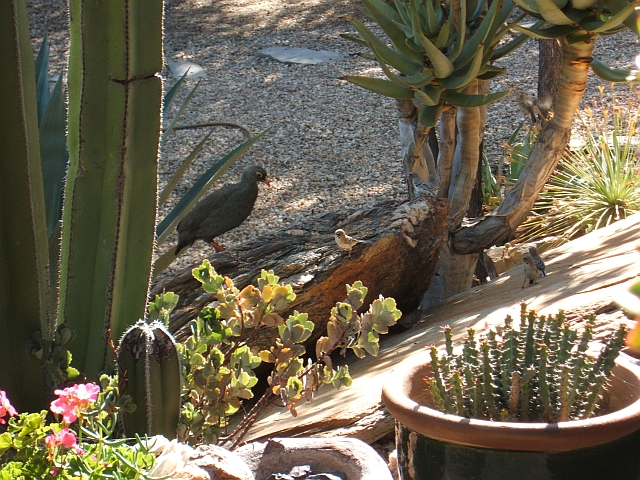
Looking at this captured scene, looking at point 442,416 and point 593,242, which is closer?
point 442,416

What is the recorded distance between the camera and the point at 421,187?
13.1ft

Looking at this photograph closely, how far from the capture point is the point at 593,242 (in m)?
3.98

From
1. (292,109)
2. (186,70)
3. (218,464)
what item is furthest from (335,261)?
(186,70)

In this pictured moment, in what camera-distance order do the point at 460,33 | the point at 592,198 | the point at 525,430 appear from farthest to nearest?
the point at 592,198 → the point at 460,33 → the point at 525,430

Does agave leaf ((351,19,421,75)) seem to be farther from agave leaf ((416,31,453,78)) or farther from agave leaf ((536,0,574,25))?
agave leaf ((536,0,574,25))

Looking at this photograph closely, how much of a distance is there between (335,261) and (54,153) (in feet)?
4.30

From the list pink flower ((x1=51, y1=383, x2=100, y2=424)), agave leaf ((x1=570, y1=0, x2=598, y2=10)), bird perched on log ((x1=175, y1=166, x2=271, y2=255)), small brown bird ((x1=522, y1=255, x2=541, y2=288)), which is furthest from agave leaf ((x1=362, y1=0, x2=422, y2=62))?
pink flower ((x1=51, y1=383, x2=100, y2=424))

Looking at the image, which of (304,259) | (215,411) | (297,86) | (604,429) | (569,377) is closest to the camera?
(604,429)

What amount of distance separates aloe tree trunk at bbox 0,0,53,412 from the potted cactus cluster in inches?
36.6

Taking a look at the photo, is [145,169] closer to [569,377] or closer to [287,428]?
[287,428]

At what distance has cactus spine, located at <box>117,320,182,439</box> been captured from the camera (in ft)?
5.55

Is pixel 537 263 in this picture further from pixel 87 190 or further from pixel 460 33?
pixel 87 190

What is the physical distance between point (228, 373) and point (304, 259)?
59.1 inches

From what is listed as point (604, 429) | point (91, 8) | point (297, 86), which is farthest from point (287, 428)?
point (297, 86)
